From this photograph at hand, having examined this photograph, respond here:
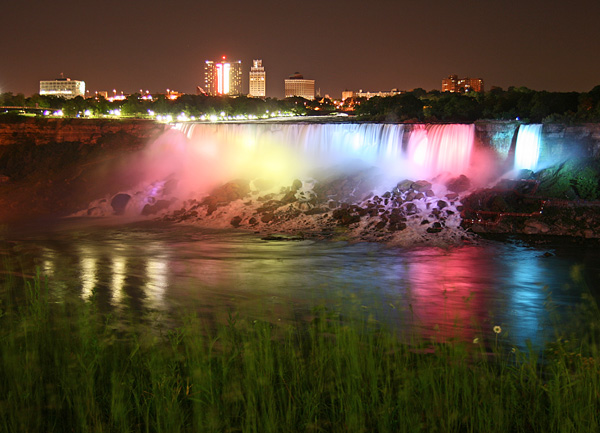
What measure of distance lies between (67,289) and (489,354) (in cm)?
1085

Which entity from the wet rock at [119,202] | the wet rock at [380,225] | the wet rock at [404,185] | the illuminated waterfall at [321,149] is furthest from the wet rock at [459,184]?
the wet rock at [119,202]

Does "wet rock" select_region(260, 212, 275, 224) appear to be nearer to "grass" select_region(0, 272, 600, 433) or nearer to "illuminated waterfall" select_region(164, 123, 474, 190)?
"illuminated waterfall" select_region(164, 123, 474, 190)

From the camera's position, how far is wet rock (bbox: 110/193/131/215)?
3270cm

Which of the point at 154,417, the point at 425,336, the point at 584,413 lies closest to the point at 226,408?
the point at 154,417

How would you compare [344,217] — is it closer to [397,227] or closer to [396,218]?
[396,218]

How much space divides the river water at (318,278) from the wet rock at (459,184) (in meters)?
5.93

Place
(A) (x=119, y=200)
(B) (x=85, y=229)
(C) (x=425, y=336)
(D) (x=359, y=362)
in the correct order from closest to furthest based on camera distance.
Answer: (D) (x=359, y=362), (C) (x=425, y=336), (B) (x=85, y=229), (A) (x=119, y=200)

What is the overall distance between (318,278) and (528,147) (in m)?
16.1

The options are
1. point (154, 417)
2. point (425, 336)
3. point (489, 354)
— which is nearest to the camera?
point (154, 417)

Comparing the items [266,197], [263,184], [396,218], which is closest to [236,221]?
[266,197]

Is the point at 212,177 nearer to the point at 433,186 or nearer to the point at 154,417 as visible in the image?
the point at 433,186

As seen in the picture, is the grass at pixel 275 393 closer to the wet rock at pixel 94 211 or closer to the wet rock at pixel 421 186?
the wet rock at pixel 421 186

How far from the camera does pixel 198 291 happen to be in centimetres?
1480

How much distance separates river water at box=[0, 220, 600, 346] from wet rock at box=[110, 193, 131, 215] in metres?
7.45
